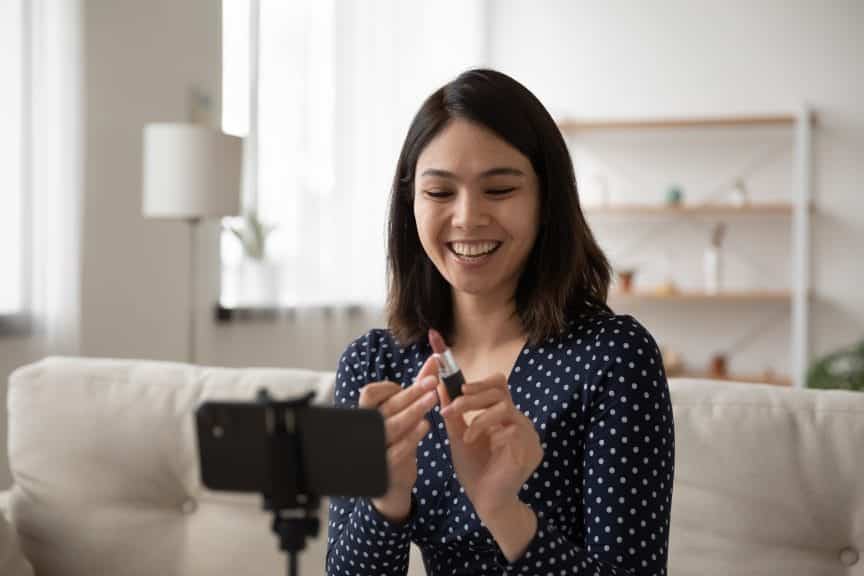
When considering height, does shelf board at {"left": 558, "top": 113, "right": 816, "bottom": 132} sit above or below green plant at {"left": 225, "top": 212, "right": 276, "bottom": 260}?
above

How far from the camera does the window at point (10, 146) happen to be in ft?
10.5

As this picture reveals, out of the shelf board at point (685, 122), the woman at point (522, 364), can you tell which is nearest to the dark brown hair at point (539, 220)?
the woman at point (522, 364)

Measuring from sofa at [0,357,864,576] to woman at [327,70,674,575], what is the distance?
230 mm

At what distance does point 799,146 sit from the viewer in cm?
536

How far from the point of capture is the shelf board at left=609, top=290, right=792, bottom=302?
17.5ft

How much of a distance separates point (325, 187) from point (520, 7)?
5.84 feet

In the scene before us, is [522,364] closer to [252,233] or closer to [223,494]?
[223,494]

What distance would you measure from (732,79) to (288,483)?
17.7ft

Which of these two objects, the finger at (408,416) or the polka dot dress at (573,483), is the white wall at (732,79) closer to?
the polka dot dress at (573,483)

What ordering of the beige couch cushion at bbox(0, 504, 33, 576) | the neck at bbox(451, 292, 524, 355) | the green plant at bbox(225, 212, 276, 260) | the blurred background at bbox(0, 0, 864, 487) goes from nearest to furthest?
the neck at bbox(451, 292, 524, 355) → the beige couch cushion at bbox(0, 504, 33, 576) → the blurred background at bbox(0, 0, 864, 487) → the green plant at bbox(225, 212, 276, 260)

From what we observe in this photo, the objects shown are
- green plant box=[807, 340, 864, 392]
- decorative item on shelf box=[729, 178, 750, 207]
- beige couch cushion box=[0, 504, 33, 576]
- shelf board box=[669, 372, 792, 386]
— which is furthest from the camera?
decorative item on shelf box=[729, 178, 750, 207]

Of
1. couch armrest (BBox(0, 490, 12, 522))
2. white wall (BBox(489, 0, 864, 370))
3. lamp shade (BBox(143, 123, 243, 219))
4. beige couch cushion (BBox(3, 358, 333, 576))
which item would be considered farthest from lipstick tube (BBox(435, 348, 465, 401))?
white wall (BBox(489, 0, 864, 370))

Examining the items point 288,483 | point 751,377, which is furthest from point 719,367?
point 288,483

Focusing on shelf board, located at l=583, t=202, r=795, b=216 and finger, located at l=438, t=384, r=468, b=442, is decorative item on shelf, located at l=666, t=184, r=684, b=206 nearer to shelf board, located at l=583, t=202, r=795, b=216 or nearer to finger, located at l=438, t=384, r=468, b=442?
shelf board, located at l=583, t=202, r=795, b=216
